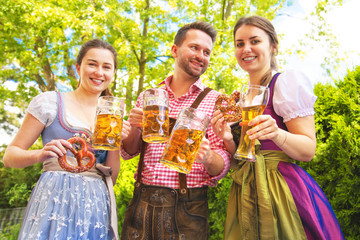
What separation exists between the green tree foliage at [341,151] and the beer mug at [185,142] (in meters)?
1.06

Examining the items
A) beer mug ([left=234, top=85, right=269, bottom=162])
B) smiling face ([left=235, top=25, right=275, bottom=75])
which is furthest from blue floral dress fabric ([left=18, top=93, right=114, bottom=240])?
smiling face ([left=235, top=25, right=275, bottom=75])

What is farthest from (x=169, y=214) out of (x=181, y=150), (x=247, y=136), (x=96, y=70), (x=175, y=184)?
(x=96, y=70)

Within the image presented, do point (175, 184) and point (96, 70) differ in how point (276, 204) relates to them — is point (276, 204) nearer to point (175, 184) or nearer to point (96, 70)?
point (175, 184)

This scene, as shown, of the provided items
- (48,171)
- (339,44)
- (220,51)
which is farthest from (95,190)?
(339,44)

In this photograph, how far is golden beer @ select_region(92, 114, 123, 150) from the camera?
1.44 metres

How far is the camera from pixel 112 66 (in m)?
2.02

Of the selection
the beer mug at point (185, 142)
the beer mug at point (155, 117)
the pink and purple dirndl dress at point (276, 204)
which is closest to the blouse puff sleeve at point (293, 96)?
the pink and purple dirndl dress at point (276, 204)

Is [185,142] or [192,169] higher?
[185,142]

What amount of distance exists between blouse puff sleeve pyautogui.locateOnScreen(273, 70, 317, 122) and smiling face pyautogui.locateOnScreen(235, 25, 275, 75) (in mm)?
249

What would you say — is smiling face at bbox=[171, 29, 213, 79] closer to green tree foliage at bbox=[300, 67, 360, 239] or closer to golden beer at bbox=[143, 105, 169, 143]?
golden beer at bbox=[143, 105, 169, 143]

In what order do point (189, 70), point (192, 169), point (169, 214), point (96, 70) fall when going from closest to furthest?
point (169, 214) → point (192, 169) → point (96, 70) → point (189, 70)

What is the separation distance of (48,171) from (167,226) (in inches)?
31.3

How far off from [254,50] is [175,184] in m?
0.96

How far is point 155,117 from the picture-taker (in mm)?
1428
